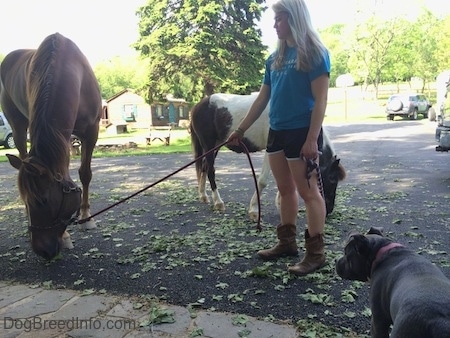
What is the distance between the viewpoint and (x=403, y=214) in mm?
5168

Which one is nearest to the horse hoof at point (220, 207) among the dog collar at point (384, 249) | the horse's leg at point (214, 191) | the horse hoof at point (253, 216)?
the horse's leg at point (214, 191)

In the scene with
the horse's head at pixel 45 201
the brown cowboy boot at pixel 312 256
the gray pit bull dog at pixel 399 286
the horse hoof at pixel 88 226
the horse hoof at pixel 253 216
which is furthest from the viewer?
the horse hoof at pixel 253 216

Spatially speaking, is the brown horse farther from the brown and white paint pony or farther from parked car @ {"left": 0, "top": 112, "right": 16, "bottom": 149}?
parked car @ {"left": 0, "top": 112, "right": 16, "bottom": 149}

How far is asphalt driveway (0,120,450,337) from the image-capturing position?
2.92 m

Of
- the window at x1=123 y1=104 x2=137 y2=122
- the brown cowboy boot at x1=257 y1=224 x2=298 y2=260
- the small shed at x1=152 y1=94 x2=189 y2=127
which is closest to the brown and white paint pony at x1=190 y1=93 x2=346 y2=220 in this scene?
the brown cowboy boot at x1=257 y1=224 x2=298 y2=260

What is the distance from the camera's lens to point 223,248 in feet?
Result: 13.3

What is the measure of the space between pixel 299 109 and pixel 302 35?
557 mm

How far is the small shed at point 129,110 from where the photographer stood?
141 feet

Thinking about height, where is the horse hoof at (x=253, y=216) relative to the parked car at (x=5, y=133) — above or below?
below

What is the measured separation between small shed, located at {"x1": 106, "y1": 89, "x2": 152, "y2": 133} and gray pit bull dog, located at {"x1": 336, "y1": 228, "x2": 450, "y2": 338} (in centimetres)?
4060

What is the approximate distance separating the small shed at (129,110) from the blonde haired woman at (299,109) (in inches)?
1554

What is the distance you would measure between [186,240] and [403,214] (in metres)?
2.82

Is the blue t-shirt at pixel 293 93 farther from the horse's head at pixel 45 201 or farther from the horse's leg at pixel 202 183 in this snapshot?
the horse's leg at pixel 202 183

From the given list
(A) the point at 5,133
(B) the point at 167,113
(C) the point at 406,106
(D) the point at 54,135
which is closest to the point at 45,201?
(D) the point at 54,135
